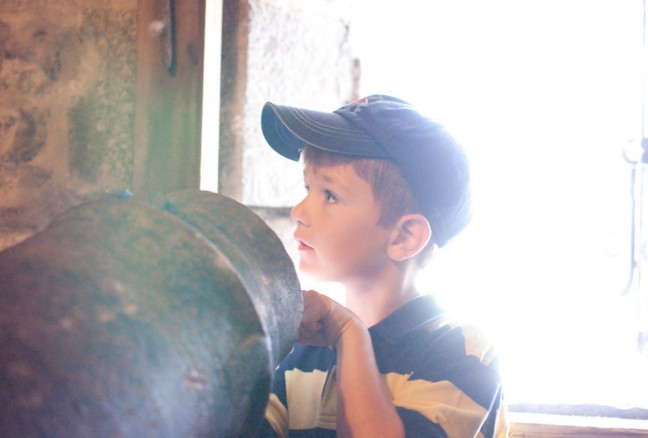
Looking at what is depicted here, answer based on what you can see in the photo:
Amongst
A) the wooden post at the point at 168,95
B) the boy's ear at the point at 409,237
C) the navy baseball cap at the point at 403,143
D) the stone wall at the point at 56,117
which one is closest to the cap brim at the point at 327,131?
the navy baseball cap at the point at 403,143

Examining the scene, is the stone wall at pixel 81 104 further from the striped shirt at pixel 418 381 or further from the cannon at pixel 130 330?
the cannon at pixel 130 330

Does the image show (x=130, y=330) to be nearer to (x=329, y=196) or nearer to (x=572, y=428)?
(x=329, y=196)

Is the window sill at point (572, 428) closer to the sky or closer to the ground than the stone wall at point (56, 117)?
closer to the ground

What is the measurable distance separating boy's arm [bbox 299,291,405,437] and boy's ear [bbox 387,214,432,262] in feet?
0.67

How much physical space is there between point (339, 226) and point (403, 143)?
6.9 inches

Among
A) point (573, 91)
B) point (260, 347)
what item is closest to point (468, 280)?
point (573, 91)

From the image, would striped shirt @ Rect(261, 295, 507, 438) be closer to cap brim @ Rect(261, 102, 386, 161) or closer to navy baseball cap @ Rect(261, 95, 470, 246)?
navy baseball cap @ Rect(261, 95, 470, 246)

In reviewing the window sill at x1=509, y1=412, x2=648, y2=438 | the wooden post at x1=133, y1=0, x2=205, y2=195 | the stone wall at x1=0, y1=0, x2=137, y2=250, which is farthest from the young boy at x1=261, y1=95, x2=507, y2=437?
the stone wall at x1=0, y1=0, x2=137, y2=250

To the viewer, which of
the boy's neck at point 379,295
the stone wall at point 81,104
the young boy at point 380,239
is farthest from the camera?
the stone wall at point 81,104

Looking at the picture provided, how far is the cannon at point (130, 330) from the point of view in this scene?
18.6 inches

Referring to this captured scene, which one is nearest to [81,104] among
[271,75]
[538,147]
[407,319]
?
[271,75]

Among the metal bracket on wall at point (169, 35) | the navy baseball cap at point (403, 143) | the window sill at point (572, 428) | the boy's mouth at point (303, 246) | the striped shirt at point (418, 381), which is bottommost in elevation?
the window sill at point (572, 428)

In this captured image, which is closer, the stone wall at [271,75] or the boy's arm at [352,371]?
the boy's arm at [352,371]

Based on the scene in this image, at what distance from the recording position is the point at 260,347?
0.59m
